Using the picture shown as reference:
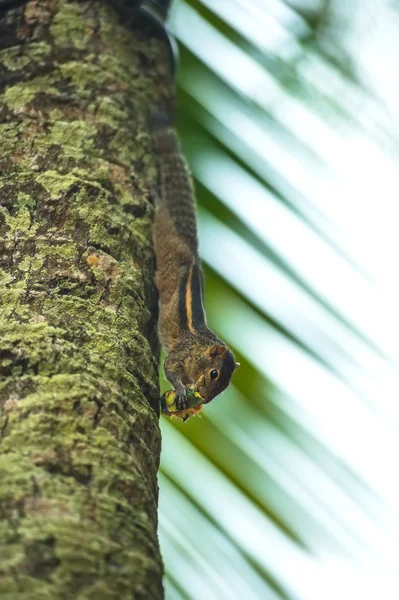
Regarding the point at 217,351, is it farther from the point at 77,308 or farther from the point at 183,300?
the point at 77,308

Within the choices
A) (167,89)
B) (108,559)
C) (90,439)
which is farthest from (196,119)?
(108,559)

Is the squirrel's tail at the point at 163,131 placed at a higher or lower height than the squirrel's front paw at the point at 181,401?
higher

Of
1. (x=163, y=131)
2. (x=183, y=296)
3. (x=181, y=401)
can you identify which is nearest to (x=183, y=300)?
(x=183, y=296)

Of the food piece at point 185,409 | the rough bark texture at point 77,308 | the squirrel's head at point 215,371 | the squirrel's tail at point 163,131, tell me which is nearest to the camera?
the rough bark texture at point 77,308

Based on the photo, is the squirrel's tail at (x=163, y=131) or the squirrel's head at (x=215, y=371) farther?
the squirrel's head at (x=215, y=371)

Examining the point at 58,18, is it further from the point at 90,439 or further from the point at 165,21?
the point at 90,439

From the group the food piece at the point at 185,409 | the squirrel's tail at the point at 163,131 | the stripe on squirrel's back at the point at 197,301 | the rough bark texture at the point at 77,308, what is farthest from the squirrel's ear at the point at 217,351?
the rough bark texture at the point at 77,308

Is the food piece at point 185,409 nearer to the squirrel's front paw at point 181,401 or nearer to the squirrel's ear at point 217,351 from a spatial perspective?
the squirrel's front paw at point 181,401
